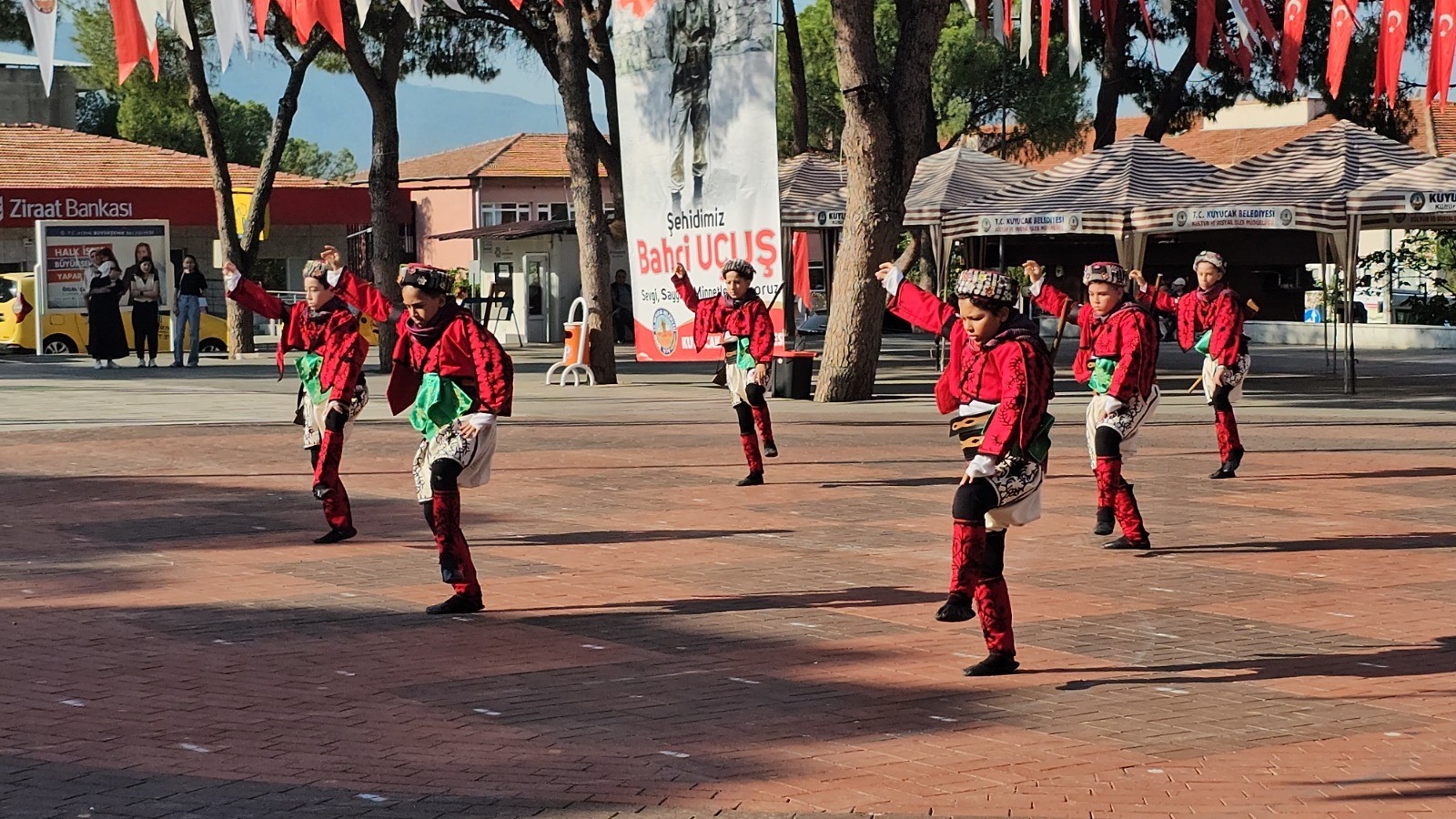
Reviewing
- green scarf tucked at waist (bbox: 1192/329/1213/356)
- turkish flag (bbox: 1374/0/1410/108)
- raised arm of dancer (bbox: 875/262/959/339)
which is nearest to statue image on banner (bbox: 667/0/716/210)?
green scarf tucked at waist (bbox: 1192/329/1213/356)

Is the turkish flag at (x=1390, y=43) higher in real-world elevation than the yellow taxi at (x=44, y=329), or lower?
higher

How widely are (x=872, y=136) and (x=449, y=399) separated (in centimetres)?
1411

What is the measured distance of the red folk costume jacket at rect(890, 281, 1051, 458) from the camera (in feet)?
26.1

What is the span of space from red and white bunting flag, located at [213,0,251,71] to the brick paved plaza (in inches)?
138

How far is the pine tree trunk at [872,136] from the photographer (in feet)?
75.4

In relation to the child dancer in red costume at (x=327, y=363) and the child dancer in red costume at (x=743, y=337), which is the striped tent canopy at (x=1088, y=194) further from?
the child dancer in red costume at (x=327, y=363)

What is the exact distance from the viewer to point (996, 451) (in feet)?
26.0

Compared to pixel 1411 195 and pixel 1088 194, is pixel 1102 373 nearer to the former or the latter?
pixel 1411 195

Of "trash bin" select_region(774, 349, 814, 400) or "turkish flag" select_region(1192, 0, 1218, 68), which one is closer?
"turkish flag" select_region(1192, 0, 1218, 68)

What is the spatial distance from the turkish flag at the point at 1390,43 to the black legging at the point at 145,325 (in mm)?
21714

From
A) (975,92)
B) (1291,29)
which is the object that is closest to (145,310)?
(1291,29)

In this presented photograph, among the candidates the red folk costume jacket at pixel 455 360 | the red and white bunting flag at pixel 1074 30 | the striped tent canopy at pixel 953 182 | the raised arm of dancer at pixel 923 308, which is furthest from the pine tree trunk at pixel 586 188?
the raised arm of dancer at pixel 923 308

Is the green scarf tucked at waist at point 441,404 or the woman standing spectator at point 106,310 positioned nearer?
the green scarf tucked at waist at point 441,404

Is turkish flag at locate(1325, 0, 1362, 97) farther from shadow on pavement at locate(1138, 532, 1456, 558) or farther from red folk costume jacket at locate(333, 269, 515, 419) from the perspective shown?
red folk costume jacket at locate(333, 269, 515, 419)
